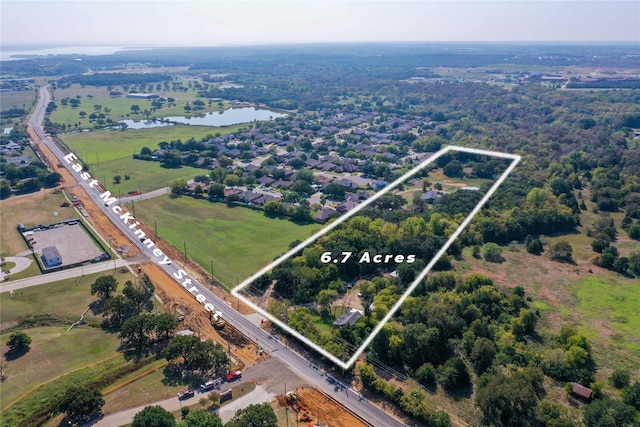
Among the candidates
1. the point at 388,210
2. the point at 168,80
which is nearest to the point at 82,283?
the point at 388,210

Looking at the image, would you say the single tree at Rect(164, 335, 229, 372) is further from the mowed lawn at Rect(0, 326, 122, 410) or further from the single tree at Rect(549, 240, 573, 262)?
the single tree at Rect(549, 240, 573, 262)

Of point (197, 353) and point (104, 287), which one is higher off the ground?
point (197, 353)

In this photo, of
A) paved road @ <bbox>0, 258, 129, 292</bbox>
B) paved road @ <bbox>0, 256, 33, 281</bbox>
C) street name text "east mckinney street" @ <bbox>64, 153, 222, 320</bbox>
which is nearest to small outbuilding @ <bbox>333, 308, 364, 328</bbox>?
street name text "east mckinney street" @ <bbox>64, 153, 222, 320</bbox>

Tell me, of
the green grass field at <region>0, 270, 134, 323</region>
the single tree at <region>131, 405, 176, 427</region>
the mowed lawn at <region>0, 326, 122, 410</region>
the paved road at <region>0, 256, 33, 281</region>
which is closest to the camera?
the single tree at <region>131, 405, 176, 427</region>

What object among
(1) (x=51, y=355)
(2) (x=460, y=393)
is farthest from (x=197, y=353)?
(2) (x=460, y=393)

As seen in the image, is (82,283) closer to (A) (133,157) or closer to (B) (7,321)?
(B) (7,321)

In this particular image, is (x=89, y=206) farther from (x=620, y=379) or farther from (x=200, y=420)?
(x=620, y=379)
